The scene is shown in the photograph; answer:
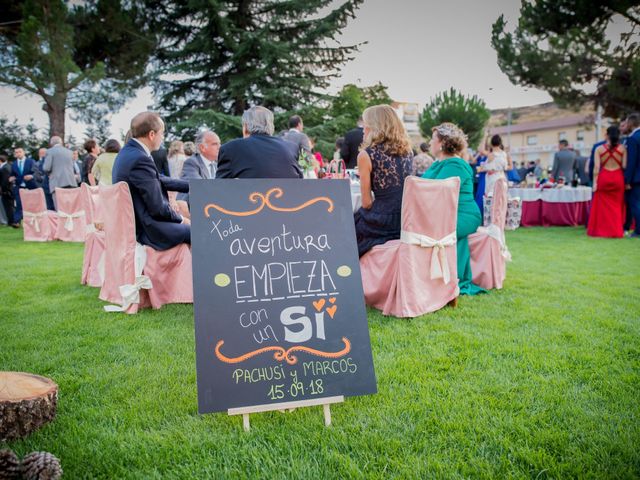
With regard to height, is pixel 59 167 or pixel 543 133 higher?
pixel 543 133

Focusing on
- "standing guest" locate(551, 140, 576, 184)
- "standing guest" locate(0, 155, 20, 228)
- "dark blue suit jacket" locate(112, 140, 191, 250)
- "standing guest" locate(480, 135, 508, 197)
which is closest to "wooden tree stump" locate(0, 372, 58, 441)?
"dark blue suit jacket" locate(112, 140, 191, 250)

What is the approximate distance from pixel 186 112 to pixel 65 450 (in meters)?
17.0

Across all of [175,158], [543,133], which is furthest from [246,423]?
[543,133]

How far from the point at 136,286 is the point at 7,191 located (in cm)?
990

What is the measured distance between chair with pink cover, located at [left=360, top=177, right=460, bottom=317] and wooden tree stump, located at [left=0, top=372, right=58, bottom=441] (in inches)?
89.3

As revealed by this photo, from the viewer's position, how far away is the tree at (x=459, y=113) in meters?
36.4

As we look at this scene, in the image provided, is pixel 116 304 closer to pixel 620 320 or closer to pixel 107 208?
pixel 107 208

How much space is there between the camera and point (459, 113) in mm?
36312

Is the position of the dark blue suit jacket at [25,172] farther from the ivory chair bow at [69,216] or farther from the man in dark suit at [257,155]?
the man in dark suit at [257,155]

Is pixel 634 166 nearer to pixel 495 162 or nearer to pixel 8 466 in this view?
pixel 495 162

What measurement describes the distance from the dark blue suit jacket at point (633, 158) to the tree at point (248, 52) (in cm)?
1094

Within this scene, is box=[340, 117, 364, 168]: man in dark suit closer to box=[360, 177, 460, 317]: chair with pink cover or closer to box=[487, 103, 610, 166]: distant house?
box=[360, 177, 460, 317]: chair with pink cover

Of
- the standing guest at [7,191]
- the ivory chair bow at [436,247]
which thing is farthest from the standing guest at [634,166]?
the standing guest at [7,191]

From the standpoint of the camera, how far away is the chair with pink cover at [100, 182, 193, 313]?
3514 mm
